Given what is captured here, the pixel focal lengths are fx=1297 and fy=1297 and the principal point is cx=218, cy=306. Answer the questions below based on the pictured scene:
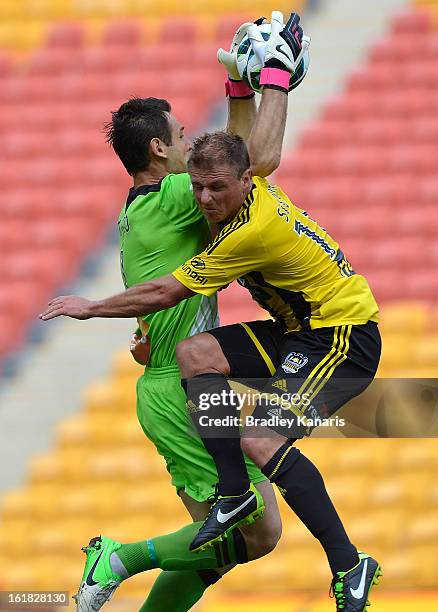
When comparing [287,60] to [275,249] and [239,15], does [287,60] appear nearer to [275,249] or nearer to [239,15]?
[275,249]

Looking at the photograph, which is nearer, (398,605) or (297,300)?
(297,300)

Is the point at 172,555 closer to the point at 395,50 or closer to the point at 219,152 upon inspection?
the point at 219,152

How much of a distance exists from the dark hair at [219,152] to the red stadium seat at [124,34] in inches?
294

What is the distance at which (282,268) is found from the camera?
4652mm

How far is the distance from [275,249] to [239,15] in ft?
24.5

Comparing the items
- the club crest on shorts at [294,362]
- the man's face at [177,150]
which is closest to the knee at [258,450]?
the club crest on shorts at [294,362]

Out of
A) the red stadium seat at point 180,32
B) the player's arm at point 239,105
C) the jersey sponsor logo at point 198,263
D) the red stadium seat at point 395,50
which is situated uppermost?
the red stadium seat at point 180,32

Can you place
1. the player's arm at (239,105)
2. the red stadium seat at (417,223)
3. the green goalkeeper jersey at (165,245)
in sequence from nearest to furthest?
the green goalkeeper jersey at (165,245), the player's arm at (239,105), the red stadium seat at (417,223)

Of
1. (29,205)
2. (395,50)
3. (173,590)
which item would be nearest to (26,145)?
(29,205)

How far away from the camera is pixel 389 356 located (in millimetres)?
8742

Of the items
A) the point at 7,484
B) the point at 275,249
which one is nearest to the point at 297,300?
the point at 275,249

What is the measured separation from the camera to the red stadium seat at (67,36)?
12.0 metres

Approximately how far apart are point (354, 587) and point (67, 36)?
8548mm

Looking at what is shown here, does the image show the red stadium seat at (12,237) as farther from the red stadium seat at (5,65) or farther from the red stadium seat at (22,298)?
the red stadium seat at (5,65)
